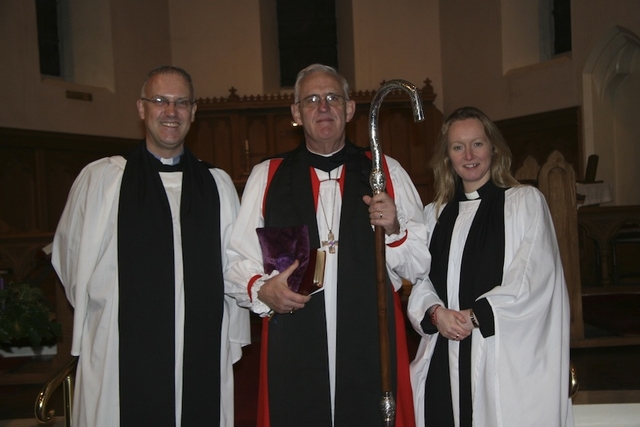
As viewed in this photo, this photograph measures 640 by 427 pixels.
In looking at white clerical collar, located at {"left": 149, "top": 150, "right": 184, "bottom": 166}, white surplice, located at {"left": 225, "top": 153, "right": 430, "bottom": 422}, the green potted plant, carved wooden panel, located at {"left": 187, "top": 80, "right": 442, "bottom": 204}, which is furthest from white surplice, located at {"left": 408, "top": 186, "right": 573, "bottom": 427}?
carved wooden panel, located at {"left": 187, "top": 80, "right": 442, "bottom": 204}

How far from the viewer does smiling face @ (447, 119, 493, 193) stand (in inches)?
119

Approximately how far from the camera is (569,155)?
1064cm

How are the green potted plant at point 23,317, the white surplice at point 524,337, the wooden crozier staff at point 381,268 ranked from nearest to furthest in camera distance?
the wooden crozier staff at point 381,268, the white surplice at point 524,337, the green potted plant at point 23,317

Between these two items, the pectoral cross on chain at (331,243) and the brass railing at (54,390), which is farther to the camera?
the pectoral cross on chain at (331,243)

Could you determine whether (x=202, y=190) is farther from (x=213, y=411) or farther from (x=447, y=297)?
(x=447, y=297)

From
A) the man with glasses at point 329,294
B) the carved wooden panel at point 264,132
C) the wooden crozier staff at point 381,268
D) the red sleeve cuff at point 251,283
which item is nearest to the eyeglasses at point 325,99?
the man with glasses at point 329,294

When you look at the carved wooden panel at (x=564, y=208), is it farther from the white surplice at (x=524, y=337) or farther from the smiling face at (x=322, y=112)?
the smiling face at (x=322, y=112)

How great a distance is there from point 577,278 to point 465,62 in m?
7.62

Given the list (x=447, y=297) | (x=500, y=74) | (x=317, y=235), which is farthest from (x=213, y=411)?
(x=500, y=74)

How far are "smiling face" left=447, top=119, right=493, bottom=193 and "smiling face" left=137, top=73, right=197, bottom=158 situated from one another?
Result: 1.27 meters

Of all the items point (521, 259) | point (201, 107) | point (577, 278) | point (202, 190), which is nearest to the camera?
point (521, 259)

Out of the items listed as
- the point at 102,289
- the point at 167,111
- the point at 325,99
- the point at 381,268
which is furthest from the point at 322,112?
the point at 102,289

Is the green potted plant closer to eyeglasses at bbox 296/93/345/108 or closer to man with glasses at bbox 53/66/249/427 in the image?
man with glasses at bbox 53/66/249/427

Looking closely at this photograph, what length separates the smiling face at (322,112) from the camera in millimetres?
3082
